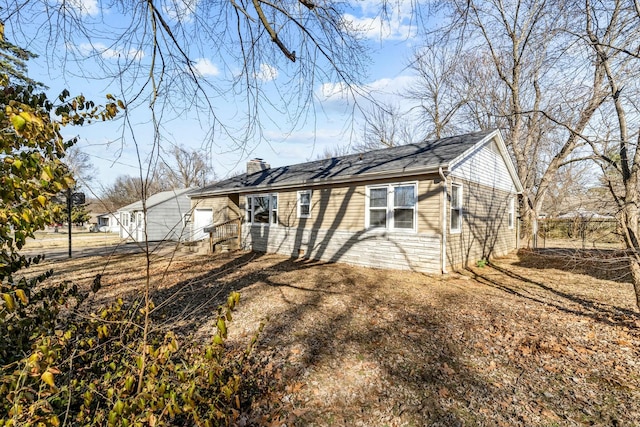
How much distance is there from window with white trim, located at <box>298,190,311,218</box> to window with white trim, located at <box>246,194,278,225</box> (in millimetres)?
1507

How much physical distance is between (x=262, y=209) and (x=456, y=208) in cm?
822

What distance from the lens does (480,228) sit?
35.4 ft

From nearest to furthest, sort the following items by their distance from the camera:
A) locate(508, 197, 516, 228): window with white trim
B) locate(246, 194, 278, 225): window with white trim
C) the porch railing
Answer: locate(246, 194, 278, 225): window with white trim → locate(508, 197, 516, 228): window with white trim → the porch railing

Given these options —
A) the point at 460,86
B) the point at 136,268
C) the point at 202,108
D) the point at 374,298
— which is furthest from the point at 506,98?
the point at 136,268

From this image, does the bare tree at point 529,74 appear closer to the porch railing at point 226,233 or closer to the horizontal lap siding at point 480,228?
the horizontal lap siding at point 480,228

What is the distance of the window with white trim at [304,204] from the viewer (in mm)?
11648

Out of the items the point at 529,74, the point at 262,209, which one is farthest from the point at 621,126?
the point at 262,209

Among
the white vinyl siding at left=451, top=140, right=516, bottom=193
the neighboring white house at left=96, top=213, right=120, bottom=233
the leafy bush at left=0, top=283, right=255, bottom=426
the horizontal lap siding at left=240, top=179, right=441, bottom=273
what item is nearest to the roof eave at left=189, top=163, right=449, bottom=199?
the horizontal lap siding at left=240, top=179, right=441, bottom=273

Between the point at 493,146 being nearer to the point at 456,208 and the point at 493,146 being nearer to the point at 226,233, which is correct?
the point at 456,208

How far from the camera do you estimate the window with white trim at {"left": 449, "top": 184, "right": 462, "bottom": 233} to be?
9.18m

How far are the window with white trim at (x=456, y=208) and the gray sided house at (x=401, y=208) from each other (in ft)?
0.10

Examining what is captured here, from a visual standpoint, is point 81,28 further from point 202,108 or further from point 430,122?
point 430,122

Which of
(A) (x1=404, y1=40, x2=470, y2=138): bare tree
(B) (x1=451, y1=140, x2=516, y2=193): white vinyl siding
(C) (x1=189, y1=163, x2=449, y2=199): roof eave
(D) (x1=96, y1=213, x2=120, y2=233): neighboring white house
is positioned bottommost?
(D) (x1=96, y1=213, x2=120, y2=233): neighboring white house

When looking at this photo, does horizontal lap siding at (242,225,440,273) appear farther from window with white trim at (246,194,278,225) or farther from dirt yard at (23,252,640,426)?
dirt yard at (23,252,640,426)
